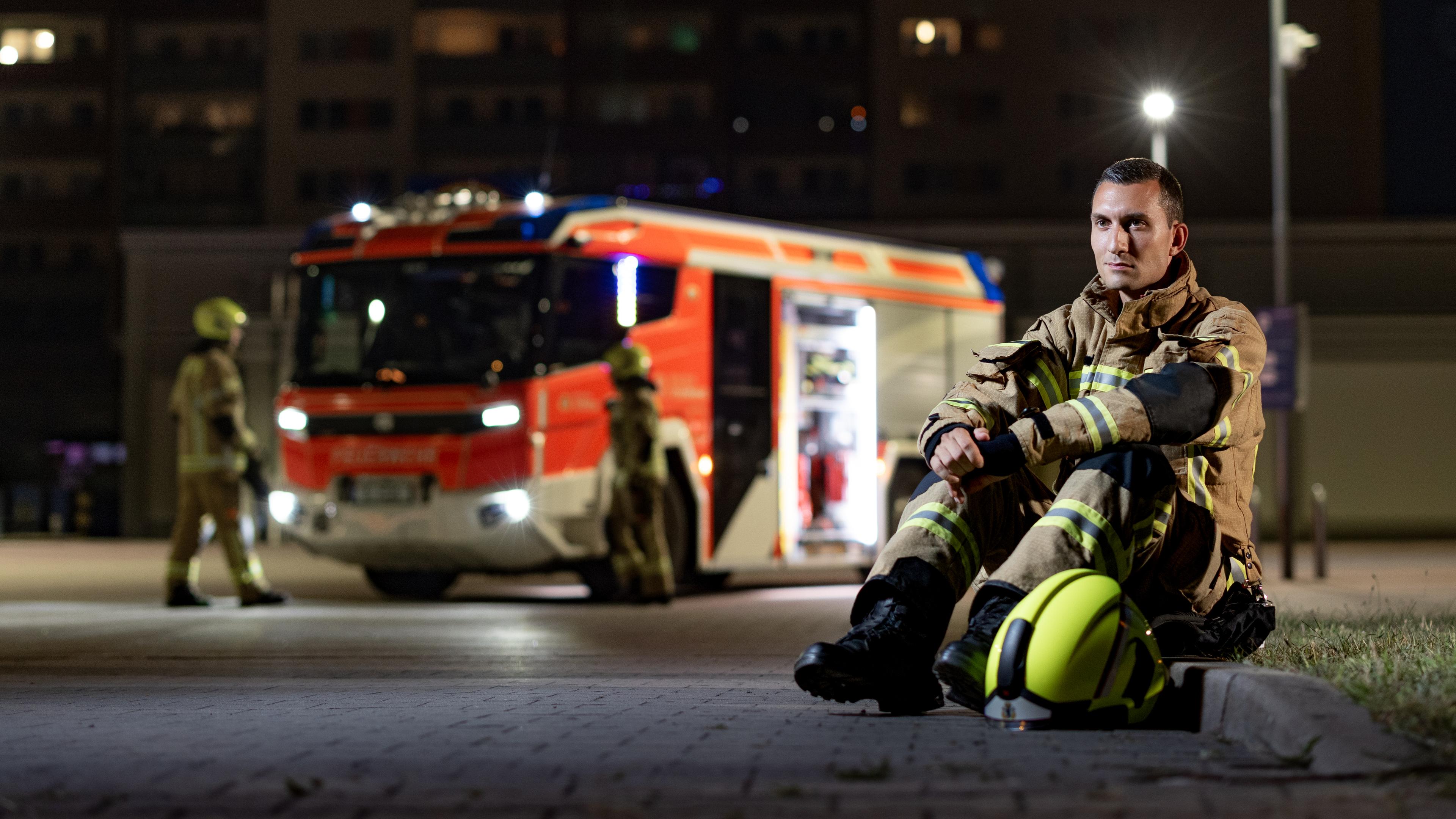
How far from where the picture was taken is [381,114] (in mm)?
59375

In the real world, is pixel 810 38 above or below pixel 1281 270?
above

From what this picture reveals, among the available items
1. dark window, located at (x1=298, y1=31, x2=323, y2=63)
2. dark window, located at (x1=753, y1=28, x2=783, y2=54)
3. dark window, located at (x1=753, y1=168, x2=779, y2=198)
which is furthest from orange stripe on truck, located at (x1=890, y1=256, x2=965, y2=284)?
dark window, located at (x1=298, y1=31, x2=323, y2=63)

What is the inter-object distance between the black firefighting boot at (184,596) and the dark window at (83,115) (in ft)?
188

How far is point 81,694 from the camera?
26.1 feet

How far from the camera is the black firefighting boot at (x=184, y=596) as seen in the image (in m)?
14.9

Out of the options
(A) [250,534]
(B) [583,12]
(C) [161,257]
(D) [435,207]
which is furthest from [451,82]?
(D) [435,207]

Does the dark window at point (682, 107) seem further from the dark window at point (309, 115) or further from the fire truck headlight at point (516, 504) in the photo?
the fire truck headlight at point (516, 504)

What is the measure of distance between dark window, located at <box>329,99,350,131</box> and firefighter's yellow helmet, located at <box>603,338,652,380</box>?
4538 cm

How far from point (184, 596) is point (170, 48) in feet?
174

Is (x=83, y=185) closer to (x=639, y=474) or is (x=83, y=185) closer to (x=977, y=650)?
(x=639, y=474)

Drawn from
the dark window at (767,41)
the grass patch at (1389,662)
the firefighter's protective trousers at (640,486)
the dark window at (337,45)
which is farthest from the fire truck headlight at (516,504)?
the dark window at (767,41)

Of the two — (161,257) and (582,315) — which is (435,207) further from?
(161,257)

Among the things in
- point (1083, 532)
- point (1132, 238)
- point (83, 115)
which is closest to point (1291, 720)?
point (1083, 532)

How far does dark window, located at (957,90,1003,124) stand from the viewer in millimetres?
57344
